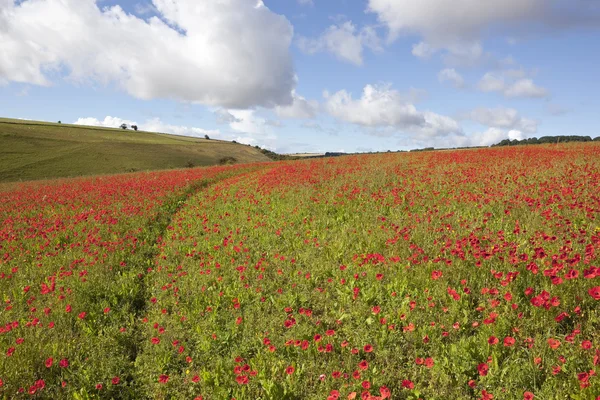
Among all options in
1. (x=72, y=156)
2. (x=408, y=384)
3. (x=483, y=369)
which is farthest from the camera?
(x=72, y=156)

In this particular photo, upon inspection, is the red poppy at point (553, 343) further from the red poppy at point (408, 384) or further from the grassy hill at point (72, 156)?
the grassy hill at point (72, 156)

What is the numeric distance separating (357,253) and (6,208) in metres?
18.4

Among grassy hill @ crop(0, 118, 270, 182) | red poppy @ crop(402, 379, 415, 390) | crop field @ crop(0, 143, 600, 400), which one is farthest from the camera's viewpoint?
grassy hill @ crop(0, 118, 270, 182)

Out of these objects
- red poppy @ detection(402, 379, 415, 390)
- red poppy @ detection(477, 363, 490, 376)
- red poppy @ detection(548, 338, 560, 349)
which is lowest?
red poppy @ detection(402, 379, 415, 390)

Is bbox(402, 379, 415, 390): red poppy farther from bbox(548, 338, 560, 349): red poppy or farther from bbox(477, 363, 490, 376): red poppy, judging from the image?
bbox(548, 338, 560, 349): red poppy

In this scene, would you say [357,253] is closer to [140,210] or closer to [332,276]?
[332,276]

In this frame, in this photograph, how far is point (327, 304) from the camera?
239 inches

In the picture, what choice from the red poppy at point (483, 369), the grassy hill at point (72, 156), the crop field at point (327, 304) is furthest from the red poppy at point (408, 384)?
the grassy hill at point (72, 156)

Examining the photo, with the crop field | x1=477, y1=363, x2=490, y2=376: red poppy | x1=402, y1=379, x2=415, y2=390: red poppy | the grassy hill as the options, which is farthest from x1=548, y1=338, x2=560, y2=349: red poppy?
the grassy hill

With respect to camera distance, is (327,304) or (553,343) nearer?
(553,343)

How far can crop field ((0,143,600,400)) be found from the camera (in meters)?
4.29

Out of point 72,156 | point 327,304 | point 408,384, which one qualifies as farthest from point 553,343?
point 72,156

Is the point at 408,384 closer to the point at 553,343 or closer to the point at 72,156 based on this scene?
the point at 553,343

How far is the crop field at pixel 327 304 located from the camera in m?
4.29
